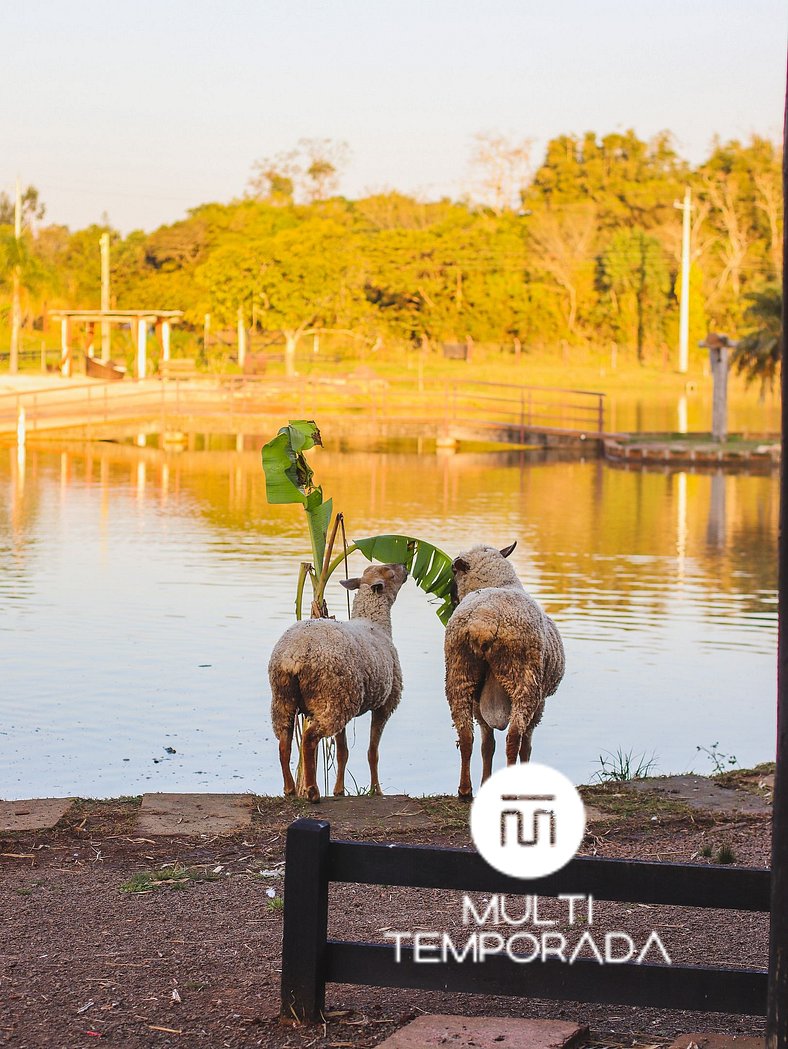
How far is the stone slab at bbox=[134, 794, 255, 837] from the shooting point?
6.54 meters

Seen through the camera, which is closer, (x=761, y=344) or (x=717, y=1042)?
(x=717, y=1042)

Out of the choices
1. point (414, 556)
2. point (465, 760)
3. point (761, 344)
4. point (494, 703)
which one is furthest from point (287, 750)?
point (761, 344)

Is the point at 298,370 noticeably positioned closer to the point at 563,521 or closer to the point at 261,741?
the point at 563,521

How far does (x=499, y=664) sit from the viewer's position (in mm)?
7348

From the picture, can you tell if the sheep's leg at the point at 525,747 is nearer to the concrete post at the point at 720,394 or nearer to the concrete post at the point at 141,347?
the concrete post at the point at 720,394

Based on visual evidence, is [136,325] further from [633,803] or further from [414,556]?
[633,803]

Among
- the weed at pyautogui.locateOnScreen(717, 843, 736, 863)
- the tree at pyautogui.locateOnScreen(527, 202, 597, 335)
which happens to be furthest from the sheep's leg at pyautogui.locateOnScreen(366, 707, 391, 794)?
the tree at pyautogui.locateOnScreen(527, 202, 597, 335)

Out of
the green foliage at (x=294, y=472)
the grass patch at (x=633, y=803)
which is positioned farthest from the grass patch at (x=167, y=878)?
the green foliage at (x=294, y=472)

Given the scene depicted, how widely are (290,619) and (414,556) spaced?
16.7 ft

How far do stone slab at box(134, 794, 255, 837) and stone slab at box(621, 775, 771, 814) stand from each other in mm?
1930

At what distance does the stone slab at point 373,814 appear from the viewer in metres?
6.61

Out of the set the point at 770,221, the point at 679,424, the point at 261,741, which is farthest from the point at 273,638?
the point at 770,221

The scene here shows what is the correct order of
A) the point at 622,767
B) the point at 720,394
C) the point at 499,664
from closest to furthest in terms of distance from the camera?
the point at 499,664, the point at 622,767, the point at 720,394

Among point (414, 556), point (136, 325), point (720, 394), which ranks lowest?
point (414, 556)
